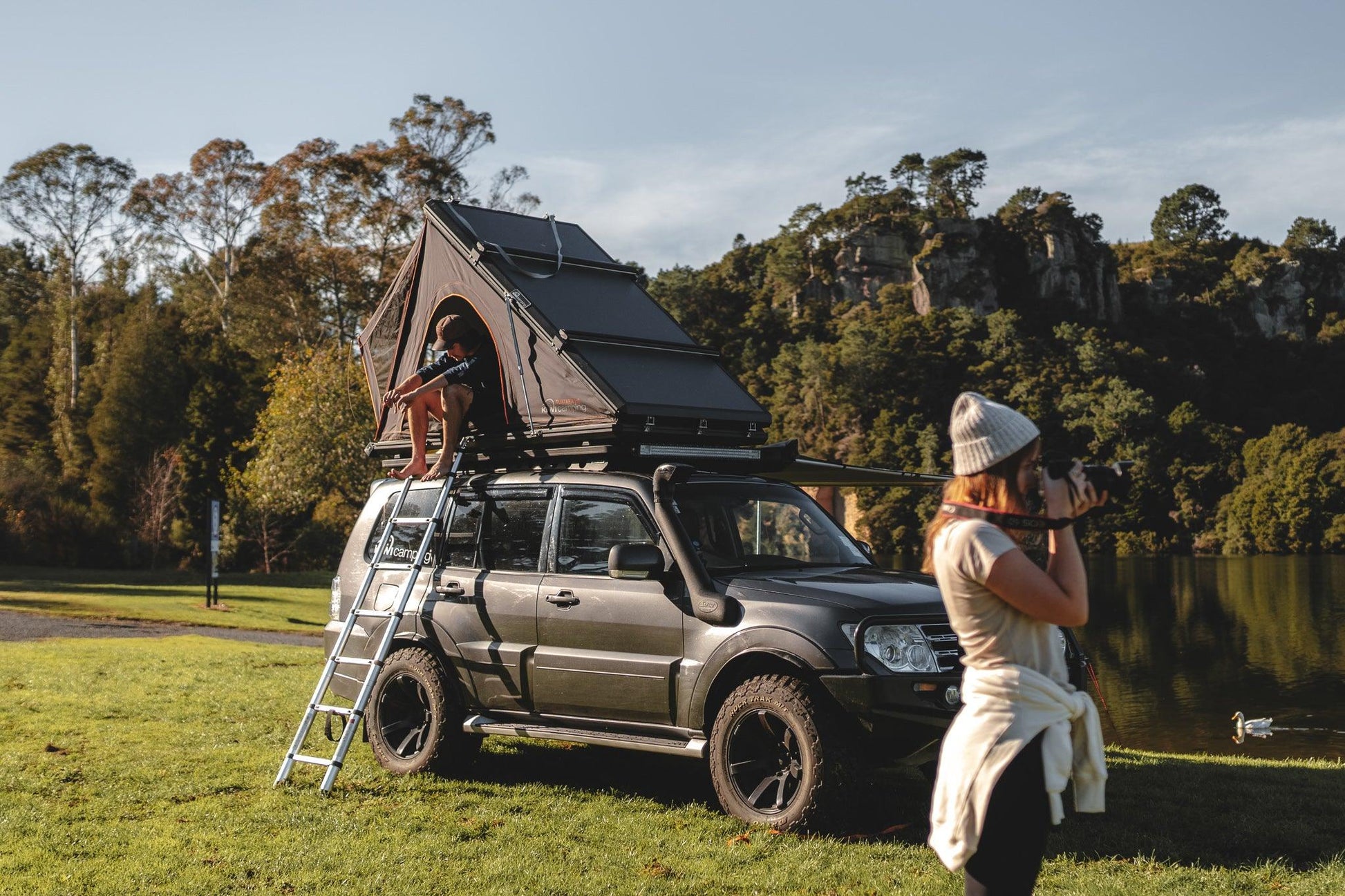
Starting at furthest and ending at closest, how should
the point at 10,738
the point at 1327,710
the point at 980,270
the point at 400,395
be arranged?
the point at 980,270, the point at 1327,710, the point at 10,738, the point at 400,395

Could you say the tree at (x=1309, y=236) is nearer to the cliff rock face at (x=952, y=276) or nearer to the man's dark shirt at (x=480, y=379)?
the cliff rock face at (x=952, y=276)

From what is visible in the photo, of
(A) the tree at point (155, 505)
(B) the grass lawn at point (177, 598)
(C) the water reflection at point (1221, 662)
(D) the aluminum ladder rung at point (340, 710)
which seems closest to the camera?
(D) the aluminum ladder rung at point (340, 710)

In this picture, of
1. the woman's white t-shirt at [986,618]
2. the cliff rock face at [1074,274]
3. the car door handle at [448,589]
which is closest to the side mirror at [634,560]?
the car door handle at [448,589]

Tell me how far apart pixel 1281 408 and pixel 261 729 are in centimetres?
13630

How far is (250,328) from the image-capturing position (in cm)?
5481

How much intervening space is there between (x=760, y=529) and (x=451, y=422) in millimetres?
2502

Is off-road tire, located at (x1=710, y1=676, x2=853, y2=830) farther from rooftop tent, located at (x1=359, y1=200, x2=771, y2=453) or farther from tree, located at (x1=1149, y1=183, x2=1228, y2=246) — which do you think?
tree, located at (x1=1149, y1=183, x2=1228, y2=246)

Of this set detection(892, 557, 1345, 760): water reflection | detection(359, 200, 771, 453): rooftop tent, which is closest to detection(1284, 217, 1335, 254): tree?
detection(892, 557, 1345, 760): water reflection

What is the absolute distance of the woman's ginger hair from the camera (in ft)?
12.4

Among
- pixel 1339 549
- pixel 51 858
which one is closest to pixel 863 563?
pixel 51 858

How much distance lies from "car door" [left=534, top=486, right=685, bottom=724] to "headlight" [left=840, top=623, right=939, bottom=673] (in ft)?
3.96

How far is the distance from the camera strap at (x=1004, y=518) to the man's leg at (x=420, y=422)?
6.12 metres

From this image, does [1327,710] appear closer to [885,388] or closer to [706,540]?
[706,540]

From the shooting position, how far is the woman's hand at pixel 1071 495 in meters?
3.64
